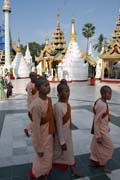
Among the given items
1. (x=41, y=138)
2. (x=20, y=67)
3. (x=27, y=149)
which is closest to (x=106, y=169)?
(x=41, y=138)

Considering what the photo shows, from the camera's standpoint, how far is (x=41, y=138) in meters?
2.88

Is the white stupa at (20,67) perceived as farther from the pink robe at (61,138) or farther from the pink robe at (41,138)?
the pink robe at (41,138)

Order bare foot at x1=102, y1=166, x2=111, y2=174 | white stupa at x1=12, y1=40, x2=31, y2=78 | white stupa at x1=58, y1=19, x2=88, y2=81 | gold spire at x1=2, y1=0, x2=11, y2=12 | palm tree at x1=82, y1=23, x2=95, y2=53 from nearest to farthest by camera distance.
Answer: bare foot at x1=102, y1=166, x2=111, y2=174, white stupa at x1=58, y1=19, x2=88, y2=81, gold spire at x1=2, y1=0, x2=11, y2=12, white stupa at x1=12, y1=40, x2=31, y2=78, palm tree at x1=82, y1=23, x2=95, y2=53

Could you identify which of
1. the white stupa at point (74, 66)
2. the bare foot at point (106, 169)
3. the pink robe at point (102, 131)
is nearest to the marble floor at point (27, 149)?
the bare foot at point (106, 169)

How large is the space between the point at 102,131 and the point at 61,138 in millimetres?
731

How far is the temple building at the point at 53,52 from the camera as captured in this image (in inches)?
1293

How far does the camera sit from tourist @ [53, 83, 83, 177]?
303 centimetres

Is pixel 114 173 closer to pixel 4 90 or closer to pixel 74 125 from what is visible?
pixel 74 125

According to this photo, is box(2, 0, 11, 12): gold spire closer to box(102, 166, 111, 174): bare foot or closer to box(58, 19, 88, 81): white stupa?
box(58, 19, 88, 81): white stupa

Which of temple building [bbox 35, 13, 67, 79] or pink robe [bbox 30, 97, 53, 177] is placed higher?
temple building [bbox 35, 13, 67, 79]

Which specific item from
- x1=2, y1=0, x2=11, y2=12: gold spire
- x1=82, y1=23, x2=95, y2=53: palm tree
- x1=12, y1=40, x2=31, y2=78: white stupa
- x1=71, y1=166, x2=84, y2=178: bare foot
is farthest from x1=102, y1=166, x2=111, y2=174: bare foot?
x1=82, y1=23, x2=95, y2=53: palm tree

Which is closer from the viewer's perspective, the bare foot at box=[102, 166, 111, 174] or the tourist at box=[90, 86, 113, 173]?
the tourist at box=[90, 86, 113, 173]

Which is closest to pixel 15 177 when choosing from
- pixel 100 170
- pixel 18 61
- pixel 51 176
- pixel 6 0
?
pixel 51 176

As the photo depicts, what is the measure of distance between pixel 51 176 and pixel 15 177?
0.53 metres
